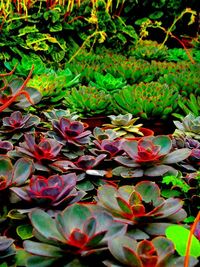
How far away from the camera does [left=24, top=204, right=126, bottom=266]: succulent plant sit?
1.08 metres

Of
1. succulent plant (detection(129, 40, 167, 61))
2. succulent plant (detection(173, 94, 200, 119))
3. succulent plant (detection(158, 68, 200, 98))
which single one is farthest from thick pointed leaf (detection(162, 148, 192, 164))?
succulent plant (detection(129, 40, 167, 61))

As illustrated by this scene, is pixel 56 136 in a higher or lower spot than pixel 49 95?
higher

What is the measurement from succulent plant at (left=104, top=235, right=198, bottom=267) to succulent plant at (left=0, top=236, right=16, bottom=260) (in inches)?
8.9

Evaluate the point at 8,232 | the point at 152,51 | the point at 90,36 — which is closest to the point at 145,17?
the point at 152,51

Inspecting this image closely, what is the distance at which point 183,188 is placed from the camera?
59.6 inches

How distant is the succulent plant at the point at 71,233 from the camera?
1078mm

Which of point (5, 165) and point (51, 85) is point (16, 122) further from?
point (51, 85)

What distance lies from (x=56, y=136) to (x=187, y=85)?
57.6 inches

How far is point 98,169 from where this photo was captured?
165cm

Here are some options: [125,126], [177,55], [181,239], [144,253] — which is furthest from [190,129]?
[177,55]

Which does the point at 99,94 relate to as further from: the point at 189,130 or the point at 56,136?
the point at 56,136

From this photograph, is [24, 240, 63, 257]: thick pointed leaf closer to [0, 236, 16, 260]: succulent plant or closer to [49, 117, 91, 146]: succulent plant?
[0, 236, 16, 260]: succulent plant

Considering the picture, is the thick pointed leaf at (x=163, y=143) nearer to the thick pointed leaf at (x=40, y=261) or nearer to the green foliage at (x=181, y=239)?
the green foliage at (x=181, y=239)

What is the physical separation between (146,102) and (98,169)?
1.01 meters
